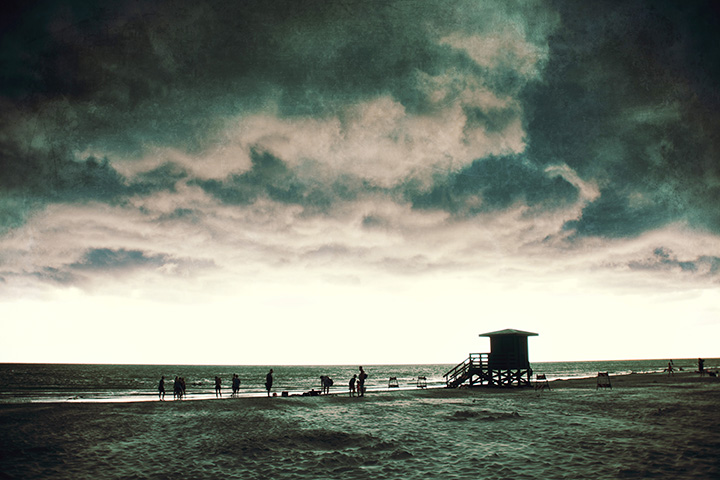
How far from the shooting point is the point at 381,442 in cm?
1326

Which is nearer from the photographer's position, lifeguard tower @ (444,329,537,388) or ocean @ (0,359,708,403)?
lifeguard tower @ (444,329,537,388)

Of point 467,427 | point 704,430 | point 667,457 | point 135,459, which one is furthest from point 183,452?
point 704,430

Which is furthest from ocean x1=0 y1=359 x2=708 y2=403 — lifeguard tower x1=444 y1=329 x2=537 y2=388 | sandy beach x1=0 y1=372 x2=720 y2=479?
sandy beach x1=0 y1=372 x2=720 y2=479

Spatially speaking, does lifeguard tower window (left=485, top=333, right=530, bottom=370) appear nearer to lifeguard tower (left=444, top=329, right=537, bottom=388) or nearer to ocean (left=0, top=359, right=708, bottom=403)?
lifeguard tower (left=444, top=329, right=537, bottom=388)

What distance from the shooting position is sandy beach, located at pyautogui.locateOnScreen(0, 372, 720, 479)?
10.1 metres

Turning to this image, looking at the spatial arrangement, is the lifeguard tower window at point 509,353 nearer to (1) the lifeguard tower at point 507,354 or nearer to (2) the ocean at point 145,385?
(1) the lifeguard tower at point 507,354

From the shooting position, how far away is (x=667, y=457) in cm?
1027

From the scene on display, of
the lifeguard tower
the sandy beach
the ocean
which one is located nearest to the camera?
the sandy beach

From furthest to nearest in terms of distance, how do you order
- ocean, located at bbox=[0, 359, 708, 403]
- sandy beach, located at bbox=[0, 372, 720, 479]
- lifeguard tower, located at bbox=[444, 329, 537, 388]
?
ocean, located at bbox=[0, 359, 708, 403], lifeguard tower, located at bbox=[444, 329, 537, 388], sandy beach, located at bbox=[0, 372, 720, 479]

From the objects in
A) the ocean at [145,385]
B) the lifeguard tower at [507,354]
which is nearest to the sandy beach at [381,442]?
the lifeguard tower at [507,354]

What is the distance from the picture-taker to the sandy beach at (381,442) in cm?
1015

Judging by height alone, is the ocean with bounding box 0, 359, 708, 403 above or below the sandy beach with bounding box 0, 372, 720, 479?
below

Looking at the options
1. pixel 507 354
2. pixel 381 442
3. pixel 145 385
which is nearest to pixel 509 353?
pixel 507 354

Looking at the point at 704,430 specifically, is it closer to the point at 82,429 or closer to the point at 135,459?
the point at 135,459
